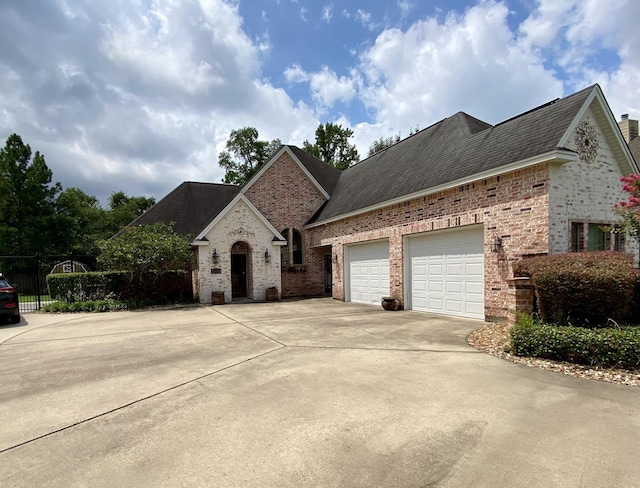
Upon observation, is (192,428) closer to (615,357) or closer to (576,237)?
(615,357)

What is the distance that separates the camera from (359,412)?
13.5 ft

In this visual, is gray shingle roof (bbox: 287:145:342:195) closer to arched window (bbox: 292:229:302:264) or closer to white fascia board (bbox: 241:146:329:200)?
white fascia board (bbox: 241:146:329:200)

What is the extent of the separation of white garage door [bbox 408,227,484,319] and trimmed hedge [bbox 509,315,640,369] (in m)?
3.99

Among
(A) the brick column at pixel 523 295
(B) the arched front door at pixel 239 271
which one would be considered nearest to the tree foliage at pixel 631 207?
(A) the brick column at pixel 523 295

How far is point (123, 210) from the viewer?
46.8 metres

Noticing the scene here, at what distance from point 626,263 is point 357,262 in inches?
407

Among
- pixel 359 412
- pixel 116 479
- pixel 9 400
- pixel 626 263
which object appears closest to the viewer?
pixel 116 479

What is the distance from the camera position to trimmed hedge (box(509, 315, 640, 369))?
528cm

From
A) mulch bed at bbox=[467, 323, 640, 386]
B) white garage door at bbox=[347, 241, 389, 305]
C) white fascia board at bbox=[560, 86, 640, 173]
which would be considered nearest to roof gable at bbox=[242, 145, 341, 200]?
white garage door at bbox=[347, 241, 389, 305]

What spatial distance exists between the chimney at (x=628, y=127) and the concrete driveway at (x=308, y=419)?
67.3ft

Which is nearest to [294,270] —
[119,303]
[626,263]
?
[119,303]

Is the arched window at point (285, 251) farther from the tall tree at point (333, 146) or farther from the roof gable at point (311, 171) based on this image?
the tall tree at point (333, 146)

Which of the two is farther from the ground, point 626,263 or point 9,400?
point 626,263

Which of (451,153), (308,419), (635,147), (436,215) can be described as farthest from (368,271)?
(635,147)
